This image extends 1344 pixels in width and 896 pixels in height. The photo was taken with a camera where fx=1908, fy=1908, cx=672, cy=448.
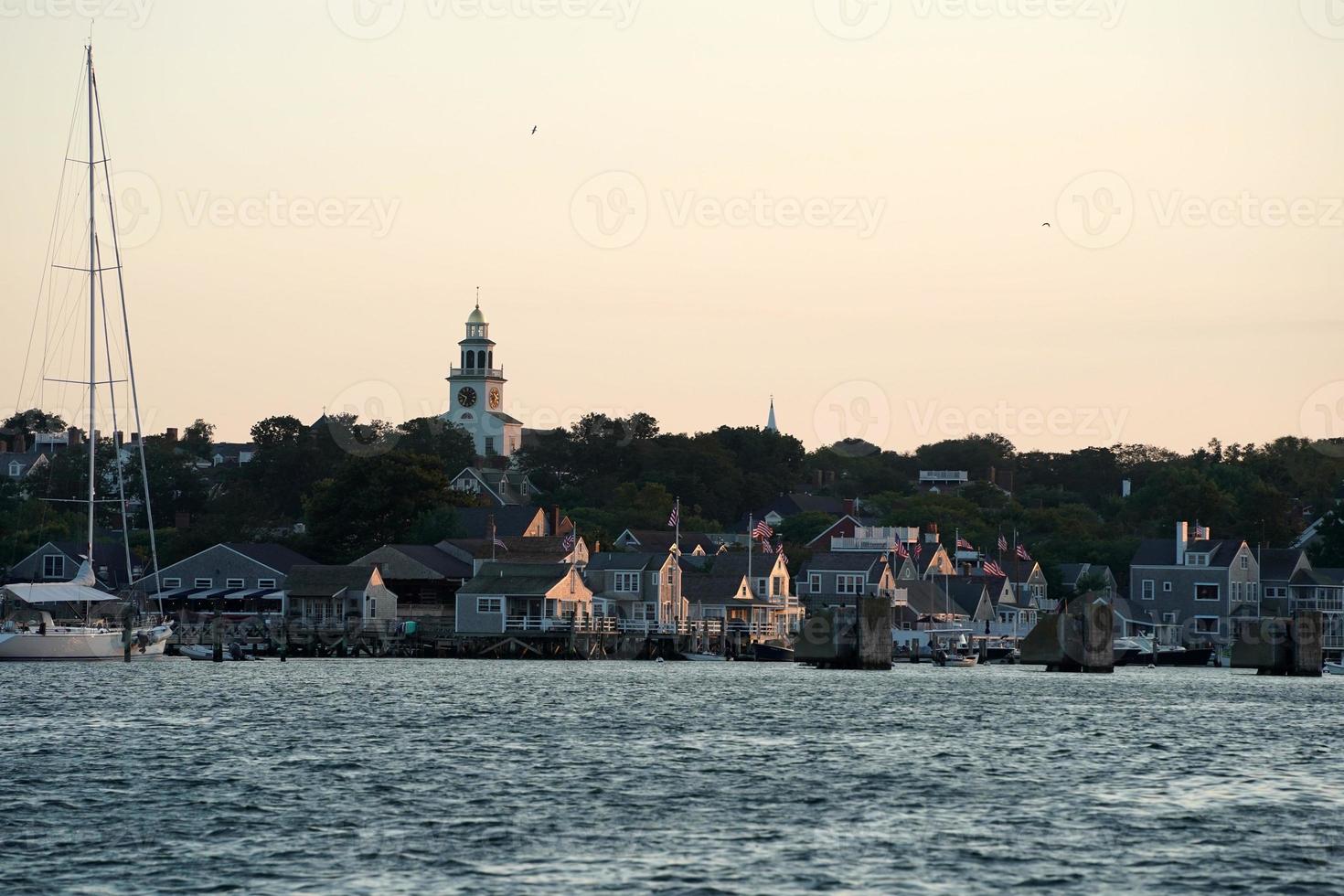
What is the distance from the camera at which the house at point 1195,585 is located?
14388 centimetres

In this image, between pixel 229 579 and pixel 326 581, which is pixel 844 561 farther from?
pixel 229 579

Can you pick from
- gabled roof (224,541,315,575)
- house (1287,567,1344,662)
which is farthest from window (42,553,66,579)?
house (1287,567,1344,662)

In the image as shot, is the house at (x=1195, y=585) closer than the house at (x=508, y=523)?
Yes

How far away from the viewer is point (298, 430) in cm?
17712

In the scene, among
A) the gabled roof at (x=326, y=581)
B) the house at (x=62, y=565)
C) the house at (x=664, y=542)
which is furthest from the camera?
the house at (x=664, y=542)

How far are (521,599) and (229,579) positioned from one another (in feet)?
78.8

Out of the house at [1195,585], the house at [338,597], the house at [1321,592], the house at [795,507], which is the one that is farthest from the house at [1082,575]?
the house at [338,597]

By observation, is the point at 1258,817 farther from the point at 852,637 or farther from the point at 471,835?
the point at 852,637

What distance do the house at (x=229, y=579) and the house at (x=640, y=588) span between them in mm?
20849

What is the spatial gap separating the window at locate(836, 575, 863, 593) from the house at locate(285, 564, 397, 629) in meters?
33.1

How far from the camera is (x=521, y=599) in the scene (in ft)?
401

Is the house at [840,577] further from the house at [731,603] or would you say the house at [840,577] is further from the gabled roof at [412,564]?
the gabled roof at [412,564]

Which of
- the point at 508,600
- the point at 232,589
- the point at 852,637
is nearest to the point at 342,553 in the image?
the point at 232,589

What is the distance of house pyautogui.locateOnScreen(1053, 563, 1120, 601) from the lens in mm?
148875
